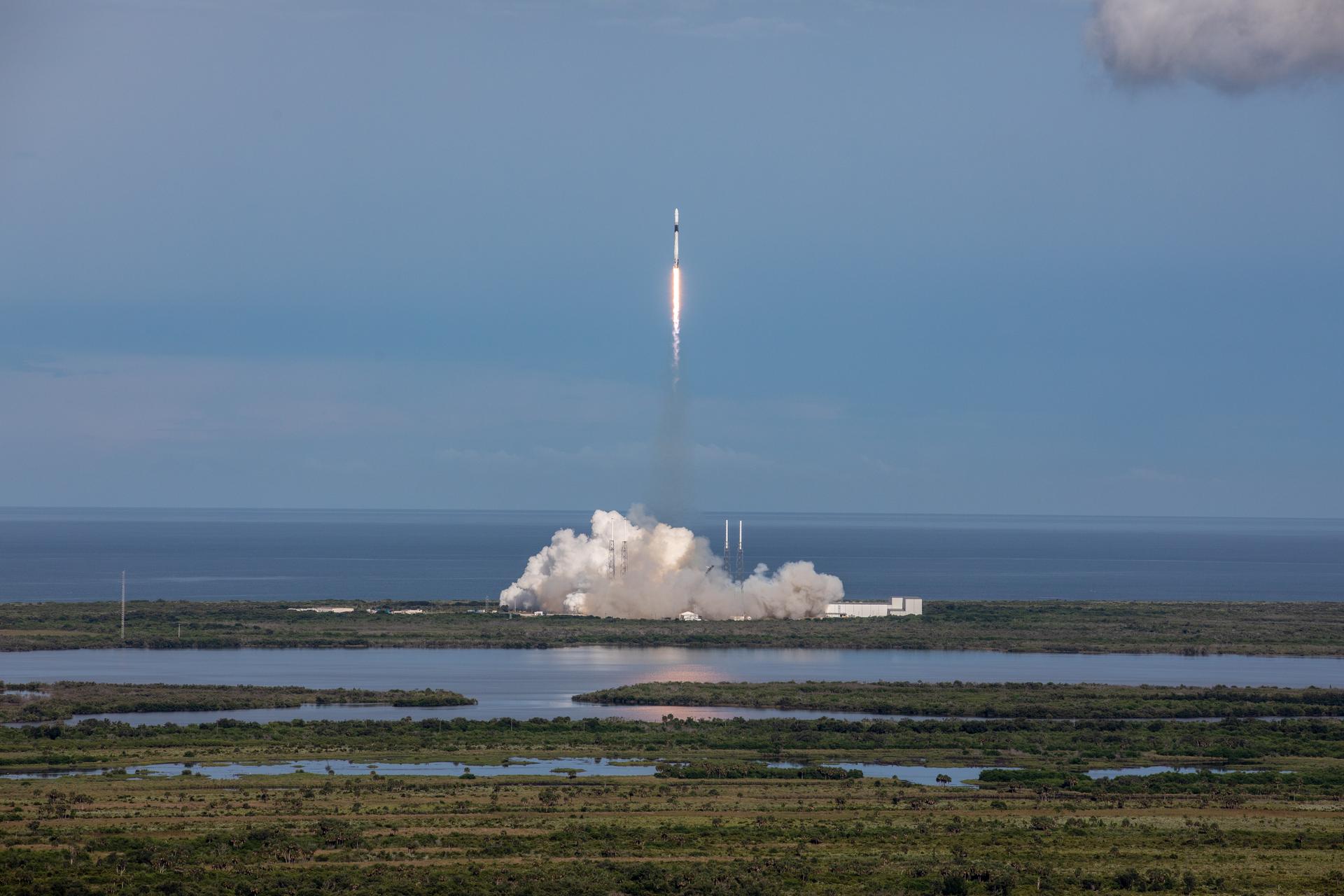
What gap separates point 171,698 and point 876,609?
7405 cm

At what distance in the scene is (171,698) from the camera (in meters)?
87.1

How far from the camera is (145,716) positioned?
8262 cm

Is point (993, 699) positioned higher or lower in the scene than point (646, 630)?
lower

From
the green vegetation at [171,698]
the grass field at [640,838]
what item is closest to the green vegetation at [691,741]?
the green vegetation at [171,698]

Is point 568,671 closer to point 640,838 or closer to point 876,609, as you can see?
point 876,609

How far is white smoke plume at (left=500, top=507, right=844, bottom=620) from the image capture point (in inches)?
5581

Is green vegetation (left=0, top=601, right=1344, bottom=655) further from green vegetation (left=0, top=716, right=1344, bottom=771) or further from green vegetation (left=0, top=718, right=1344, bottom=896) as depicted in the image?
green vegetation (left=0, top=718, right=1344, bottom=896)

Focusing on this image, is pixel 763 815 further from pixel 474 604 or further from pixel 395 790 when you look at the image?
pixel 474 604

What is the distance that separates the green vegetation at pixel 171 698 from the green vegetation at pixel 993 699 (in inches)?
399

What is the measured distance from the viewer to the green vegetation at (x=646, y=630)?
125 meters

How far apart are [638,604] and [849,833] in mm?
88690

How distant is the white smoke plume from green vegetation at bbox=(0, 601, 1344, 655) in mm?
2864

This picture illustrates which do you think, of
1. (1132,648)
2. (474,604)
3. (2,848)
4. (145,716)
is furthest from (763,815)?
(474,604)

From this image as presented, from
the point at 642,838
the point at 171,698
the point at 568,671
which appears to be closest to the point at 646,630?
the point at 568,671
